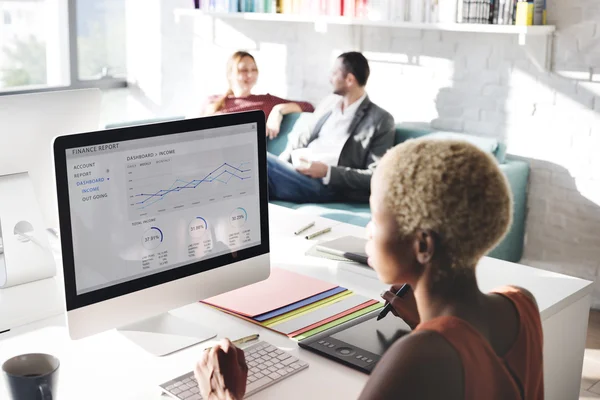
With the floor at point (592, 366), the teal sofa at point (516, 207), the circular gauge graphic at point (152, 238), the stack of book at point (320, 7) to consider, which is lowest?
the floor at point (592, 366)

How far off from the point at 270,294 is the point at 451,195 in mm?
984

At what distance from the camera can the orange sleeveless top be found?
88cm

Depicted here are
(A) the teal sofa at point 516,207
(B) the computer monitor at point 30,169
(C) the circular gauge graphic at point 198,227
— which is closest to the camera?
(C) the circular gauge graphic at point 198,227

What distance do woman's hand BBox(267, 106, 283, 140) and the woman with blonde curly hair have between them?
342 centimetres

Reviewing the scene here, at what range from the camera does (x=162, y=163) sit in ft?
4.99

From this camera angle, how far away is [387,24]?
3.91 meters

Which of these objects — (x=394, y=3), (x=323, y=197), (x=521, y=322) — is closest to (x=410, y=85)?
(x=394, y=3)

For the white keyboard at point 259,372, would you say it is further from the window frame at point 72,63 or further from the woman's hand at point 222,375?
the window frame at point 72,63

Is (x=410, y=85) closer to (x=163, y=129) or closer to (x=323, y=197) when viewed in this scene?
(x=323, y=197)

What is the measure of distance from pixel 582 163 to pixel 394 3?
1217 mm

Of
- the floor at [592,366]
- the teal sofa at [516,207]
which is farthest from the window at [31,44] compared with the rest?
the floor at [592,366]

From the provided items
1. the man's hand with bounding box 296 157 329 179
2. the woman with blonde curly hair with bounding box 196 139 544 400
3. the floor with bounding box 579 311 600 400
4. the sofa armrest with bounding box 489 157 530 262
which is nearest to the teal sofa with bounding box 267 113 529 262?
the sofa armrest with bounding box 489 157 530 262

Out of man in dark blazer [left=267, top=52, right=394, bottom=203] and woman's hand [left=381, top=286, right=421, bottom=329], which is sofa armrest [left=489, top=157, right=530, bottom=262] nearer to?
man in dark blazer [left=267, top=52, right=394, bottom=203]

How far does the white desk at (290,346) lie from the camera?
1369 mm
